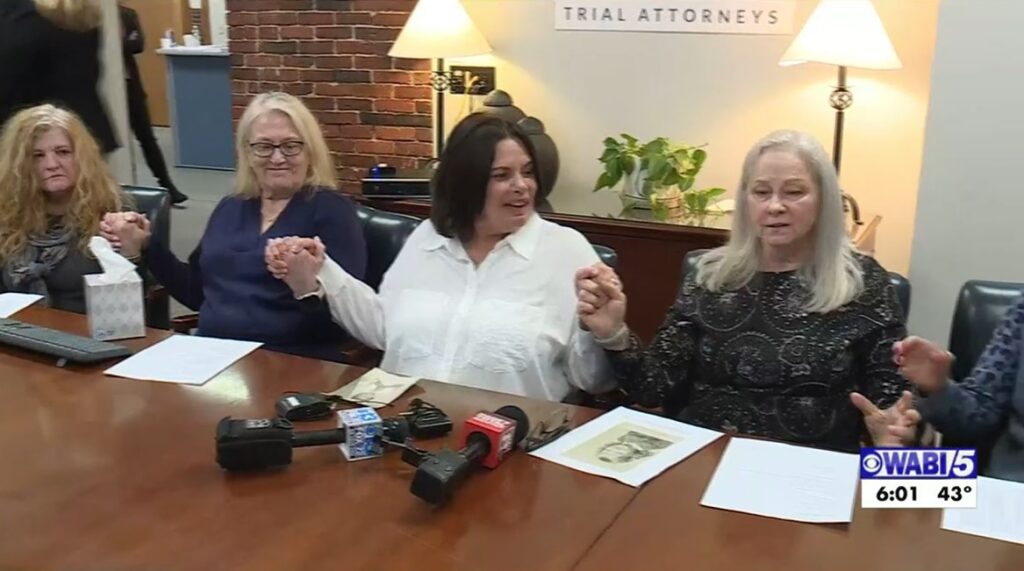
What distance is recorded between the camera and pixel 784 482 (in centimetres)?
150

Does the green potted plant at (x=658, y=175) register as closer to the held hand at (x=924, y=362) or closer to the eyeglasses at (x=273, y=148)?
the eyeglasses at (x=273, y=148)

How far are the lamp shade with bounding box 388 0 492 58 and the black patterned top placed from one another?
1.91m

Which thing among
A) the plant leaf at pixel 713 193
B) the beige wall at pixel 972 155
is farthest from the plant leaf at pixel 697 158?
the beige wall at pixel 972 155

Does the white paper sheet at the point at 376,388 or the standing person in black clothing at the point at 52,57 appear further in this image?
the standing person in black clothing at the point at 52,57

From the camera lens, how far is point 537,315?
210 cm

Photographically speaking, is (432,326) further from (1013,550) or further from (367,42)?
(367,42)

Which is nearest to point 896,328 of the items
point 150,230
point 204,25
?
point 150,230

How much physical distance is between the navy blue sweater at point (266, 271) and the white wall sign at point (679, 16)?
5.15 ft

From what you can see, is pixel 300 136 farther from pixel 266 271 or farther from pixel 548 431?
pixel 548 431

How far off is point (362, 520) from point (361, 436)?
0.21 m

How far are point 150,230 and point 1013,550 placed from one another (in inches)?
89.9

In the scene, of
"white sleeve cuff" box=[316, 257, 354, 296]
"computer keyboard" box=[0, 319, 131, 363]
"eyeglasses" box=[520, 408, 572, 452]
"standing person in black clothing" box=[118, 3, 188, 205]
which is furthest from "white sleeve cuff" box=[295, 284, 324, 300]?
"standing person in black clothing" box=[118, 3, 188, 205]

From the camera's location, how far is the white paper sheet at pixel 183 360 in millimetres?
1968

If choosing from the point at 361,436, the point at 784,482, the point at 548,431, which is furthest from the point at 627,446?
the point at 361,436
